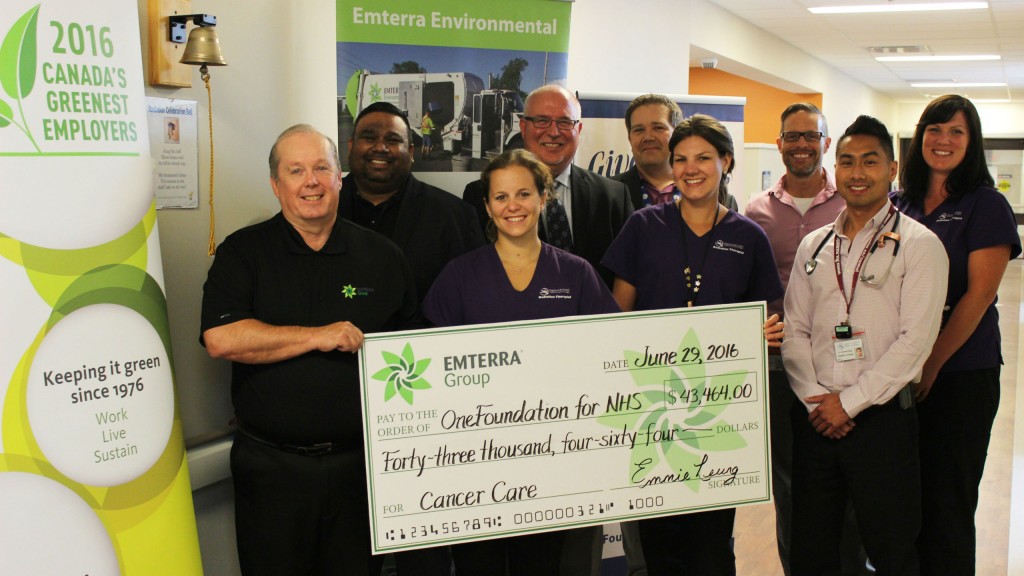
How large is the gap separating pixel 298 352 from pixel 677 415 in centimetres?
105

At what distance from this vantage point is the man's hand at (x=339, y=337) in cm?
224

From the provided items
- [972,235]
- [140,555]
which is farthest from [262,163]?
[972,235]

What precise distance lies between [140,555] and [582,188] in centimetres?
190

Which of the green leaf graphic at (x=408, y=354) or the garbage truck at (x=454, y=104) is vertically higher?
the garbage truck at (x=454, y=104)

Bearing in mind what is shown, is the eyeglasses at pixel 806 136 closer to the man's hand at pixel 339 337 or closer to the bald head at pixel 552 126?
the bald head at pixel 552 126

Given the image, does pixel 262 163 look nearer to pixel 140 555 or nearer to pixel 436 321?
pixel 436 321

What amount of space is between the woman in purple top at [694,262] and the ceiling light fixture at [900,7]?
20.8 feet

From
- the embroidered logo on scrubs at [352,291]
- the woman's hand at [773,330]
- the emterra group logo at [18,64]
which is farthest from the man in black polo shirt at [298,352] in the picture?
the woman's hand at [773,330]

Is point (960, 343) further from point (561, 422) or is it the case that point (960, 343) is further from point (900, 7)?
point (900, 7)

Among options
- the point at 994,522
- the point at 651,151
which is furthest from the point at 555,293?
the point at 994,522

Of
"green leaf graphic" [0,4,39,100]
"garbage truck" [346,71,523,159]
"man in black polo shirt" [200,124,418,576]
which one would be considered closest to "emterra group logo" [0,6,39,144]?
"green leaf graphic" [0,4,39,100]

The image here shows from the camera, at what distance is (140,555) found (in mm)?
2076

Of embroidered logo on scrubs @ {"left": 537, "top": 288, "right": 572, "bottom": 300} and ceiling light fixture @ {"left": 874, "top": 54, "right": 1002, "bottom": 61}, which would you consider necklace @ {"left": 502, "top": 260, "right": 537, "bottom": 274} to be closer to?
embroidered logo on scrubs @ {"left": 537, "top": 288, "right": 572, "bottom": 300}

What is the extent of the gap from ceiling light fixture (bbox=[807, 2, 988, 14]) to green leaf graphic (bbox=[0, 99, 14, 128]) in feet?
25.9
